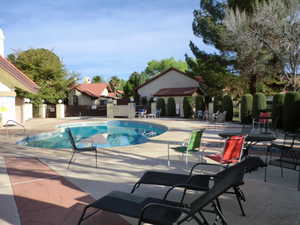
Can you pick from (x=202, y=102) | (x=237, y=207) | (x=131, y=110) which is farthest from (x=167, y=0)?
(x=237, y=207)

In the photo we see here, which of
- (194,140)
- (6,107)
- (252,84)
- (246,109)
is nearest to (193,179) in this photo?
(194,140)

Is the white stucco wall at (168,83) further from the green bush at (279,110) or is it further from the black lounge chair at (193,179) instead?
the black lounge chair at (193,179)

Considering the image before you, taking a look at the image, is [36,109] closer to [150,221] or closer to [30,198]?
[30,198]

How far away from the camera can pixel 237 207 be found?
3709 millimetres

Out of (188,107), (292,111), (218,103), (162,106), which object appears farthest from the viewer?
(162,106)

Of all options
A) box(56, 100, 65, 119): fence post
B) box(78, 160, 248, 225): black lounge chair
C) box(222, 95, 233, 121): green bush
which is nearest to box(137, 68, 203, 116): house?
box(222, 95, 233, 121): green bush

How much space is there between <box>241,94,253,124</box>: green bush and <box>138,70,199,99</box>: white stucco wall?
11.9m

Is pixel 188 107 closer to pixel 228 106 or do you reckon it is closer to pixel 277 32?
pixel 228 106

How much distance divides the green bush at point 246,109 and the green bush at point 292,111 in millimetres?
5269

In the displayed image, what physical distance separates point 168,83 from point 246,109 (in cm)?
1527

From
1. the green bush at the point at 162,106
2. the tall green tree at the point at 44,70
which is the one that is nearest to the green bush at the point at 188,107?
the green bush at the point at 162,106

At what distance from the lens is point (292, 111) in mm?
12758

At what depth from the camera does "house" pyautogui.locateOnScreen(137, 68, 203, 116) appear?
93.3ft

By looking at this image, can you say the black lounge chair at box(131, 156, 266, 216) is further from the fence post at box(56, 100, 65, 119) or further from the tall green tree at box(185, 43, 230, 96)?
the fence post at box(56, 100, 65, 119)
